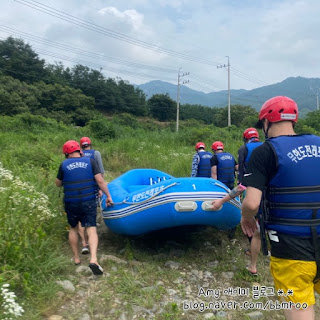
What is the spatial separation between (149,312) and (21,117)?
1758 cm

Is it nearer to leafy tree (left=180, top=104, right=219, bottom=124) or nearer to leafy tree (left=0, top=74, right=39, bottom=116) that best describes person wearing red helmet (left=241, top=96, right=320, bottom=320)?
leafy tree (left=0, top=74, right=39, bottom=116)

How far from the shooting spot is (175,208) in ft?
10.0


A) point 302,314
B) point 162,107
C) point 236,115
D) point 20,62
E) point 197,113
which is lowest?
point 302,314

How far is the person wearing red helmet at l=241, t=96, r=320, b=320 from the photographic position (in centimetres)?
159

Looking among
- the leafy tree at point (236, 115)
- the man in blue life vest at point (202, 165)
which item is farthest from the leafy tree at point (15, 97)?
the man in blue life vest at point (202, 165)

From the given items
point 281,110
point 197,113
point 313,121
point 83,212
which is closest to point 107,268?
point 83,212

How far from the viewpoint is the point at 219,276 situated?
3.25 m

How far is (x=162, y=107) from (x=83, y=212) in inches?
1751

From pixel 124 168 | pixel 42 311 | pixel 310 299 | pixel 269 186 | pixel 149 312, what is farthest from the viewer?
pixel 124 168

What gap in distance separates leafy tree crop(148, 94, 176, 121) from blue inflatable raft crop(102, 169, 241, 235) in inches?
1738

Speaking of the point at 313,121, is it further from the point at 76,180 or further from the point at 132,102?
the point at 132,102

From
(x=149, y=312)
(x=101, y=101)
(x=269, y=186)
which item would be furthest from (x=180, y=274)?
(x=101, y=101)

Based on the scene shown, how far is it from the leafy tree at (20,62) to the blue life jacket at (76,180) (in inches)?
1475

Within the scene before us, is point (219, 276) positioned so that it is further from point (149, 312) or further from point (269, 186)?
point (269, 186)
